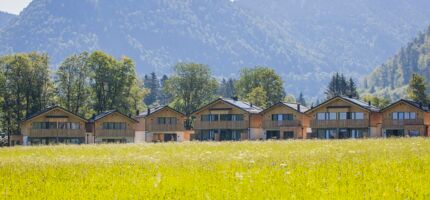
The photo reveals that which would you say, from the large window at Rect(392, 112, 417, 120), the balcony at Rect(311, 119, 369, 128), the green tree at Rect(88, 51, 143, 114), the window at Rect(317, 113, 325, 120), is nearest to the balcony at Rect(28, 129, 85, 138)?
the green tree at Rect(88, 51, 143, 114)

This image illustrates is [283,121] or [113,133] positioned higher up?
[283,121]

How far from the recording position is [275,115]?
289 ft

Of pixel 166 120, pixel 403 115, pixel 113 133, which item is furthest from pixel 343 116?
pixel 113 133

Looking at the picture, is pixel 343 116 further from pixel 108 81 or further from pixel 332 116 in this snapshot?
pixel 108 81

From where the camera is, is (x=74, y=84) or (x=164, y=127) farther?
(x=74, y=84)

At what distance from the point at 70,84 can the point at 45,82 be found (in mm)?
5348

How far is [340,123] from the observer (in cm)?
8325

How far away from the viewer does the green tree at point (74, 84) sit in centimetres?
9788

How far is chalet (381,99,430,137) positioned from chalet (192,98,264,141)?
17.1 metres

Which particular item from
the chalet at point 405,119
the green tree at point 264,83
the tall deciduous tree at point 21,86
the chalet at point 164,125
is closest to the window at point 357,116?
the chalet at point 405,119

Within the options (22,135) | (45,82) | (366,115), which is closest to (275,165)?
(366,115)

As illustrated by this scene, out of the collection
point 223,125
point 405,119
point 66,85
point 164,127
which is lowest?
point 164,127

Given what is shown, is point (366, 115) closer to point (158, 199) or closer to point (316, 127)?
point (316, 127)

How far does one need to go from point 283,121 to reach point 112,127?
23.0 metres
